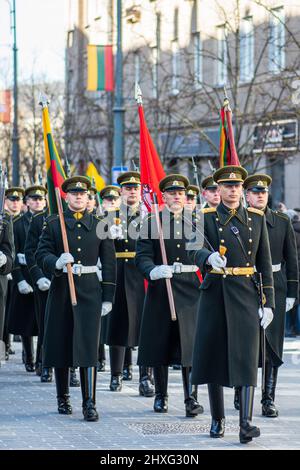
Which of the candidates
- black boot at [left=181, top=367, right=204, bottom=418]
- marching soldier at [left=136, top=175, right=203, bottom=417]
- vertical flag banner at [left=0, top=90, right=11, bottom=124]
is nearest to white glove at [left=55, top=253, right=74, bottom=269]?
marching soldier at [left=136, top=175, right=203, bottom=417]

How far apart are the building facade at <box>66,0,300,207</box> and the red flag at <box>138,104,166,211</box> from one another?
879cm

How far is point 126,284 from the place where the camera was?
14.1 metres

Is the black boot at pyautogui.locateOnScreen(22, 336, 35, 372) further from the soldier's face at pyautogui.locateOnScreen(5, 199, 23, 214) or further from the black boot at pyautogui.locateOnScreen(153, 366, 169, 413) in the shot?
the black boot at pyautogui.locateOnScreen(153, 366, 169, 413)

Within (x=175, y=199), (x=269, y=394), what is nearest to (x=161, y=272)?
(x=175, y=199)

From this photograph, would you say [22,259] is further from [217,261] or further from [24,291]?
[217,261]

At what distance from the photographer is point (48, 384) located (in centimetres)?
1420

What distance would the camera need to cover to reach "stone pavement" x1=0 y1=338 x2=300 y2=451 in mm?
10008

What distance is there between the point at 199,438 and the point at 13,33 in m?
26.1

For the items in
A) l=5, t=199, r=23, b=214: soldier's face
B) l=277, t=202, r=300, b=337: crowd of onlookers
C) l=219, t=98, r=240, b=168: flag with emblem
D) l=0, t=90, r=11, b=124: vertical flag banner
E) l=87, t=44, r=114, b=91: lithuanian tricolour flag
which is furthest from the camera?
l=0, t=90, r=11, b=124: vertical flag banner

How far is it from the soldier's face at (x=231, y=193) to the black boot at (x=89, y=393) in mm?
2047

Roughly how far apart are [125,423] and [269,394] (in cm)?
136

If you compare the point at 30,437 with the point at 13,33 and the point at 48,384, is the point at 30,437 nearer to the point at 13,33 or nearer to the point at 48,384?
the point at 48,384

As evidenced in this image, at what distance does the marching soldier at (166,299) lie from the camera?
12.0 m

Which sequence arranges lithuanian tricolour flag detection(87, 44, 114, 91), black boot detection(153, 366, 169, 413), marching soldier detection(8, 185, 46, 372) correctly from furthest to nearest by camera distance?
lithuanian tricolour flag detection(87, 44, 114, 91)
marching soldier detection(8, 185, 46, 372)
black boot detection(153, 366, 169, 413)
